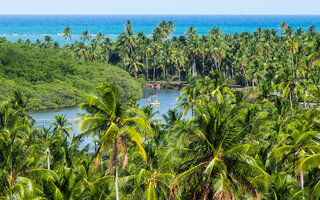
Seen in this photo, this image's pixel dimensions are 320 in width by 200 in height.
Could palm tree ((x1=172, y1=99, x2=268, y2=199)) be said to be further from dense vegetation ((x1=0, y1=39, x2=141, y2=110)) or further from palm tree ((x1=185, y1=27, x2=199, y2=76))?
palm tree ((x1=185, y1=27, x2=199, y2=76))

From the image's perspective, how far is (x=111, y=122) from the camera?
22.9 meters

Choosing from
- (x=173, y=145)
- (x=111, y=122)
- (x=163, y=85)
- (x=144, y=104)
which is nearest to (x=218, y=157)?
(x=111, y=122)

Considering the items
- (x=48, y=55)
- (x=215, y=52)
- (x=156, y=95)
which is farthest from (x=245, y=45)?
(x=48, y=55)

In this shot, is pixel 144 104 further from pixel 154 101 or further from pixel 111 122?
pixel 111 122

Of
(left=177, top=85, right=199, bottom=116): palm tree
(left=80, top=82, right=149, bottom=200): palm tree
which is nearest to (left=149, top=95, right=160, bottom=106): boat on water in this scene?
(left=177, top=85, right=199, bottom=116): palm tree

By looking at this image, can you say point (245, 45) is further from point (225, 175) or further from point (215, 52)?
point (225, 175)

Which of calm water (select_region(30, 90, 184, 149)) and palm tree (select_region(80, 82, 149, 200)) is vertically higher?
palm tree (select_region(80, 82, 149, 200))

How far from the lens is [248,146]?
19.5 m

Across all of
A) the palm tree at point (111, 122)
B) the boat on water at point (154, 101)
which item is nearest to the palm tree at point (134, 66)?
the boat on water at point (154, 101)

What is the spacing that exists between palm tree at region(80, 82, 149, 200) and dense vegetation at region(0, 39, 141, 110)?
6944 cm

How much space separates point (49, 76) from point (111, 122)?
8662cm

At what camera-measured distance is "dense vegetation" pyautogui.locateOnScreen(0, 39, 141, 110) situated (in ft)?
314

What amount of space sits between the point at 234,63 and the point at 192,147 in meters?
88.8

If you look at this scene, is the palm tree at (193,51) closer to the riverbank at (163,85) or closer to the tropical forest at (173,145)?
the riverbank at (163,85)
